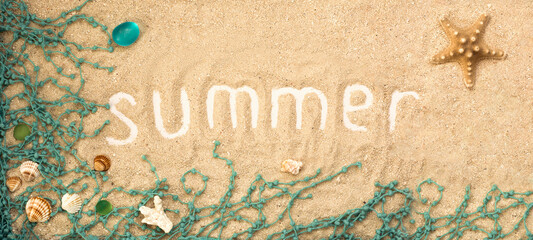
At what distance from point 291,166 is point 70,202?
1128mm

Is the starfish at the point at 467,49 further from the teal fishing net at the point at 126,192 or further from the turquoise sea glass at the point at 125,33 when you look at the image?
the turquoise sea glass at the point at 125,33

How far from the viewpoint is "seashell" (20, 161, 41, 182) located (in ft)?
8.36

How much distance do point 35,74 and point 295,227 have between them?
1557 millimetres

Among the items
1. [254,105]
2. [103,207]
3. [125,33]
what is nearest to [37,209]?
[103,207]

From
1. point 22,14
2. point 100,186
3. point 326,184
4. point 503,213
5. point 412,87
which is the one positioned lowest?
point 503,213

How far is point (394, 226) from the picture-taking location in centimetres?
261

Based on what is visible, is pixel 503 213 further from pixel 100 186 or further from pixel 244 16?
pixel 100 186

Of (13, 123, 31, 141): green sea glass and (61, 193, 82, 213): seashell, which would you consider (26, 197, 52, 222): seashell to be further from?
(13, 123, 31, 141): green sea glass

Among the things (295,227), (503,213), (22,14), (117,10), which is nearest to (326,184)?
(295,227)

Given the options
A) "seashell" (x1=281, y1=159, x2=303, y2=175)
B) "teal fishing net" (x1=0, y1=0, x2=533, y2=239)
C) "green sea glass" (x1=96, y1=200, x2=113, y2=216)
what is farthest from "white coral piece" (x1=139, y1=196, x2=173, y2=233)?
"seashell" (x1=281, y1=159, x2=303, y2=175)

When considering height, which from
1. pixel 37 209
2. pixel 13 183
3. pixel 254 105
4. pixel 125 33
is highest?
pixel 125 33

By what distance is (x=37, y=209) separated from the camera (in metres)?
2.52

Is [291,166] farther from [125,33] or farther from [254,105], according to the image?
[125,33]

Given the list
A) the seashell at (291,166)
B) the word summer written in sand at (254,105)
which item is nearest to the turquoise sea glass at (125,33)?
the word summer written in sand at (254,105)
